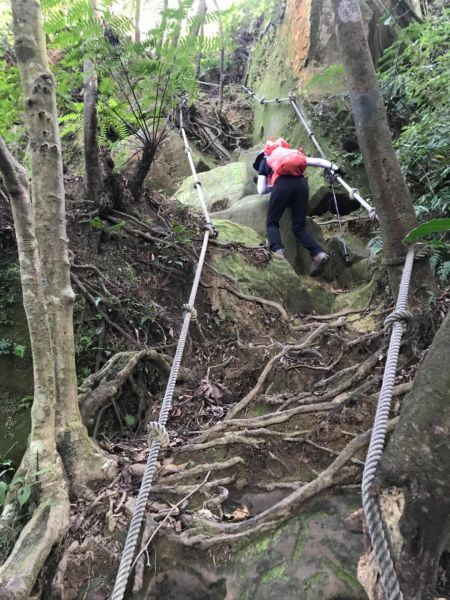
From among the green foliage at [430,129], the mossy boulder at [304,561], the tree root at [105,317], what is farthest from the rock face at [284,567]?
the green foliage at [430,129]

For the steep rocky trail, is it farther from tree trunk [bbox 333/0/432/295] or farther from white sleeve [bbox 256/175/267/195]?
white sleeve [bbox 256/175/267/195]

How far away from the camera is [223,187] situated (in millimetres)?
7734

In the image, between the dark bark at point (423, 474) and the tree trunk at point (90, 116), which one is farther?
the tree trunk at point (90, 116)

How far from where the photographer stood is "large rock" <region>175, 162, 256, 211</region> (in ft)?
24.4

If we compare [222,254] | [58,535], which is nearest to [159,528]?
[58,535]

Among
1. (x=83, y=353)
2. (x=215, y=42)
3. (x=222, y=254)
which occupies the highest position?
(x=215, y=42)

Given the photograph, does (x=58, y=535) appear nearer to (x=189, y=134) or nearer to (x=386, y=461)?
(x=386, y=461)

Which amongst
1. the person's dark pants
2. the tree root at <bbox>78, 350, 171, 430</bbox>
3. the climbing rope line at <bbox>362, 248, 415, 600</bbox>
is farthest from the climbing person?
the climbing rope line at <bbox>362, 248, 415, 600</bbox>

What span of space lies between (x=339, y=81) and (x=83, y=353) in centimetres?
719

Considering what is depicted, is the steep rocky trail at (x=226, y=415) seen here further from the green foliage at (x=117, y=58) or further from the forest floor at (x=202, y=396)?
the green foliage at (x=117, y=58)

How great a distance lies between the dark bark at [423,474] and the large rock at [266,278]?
11.9ft

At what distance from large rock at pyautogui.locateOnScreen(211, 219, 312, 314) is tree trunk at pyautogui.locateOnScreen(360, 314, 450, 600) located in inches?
143

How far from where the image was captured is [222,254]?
520 cm

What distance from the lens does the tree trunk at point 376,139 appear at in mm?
2592
